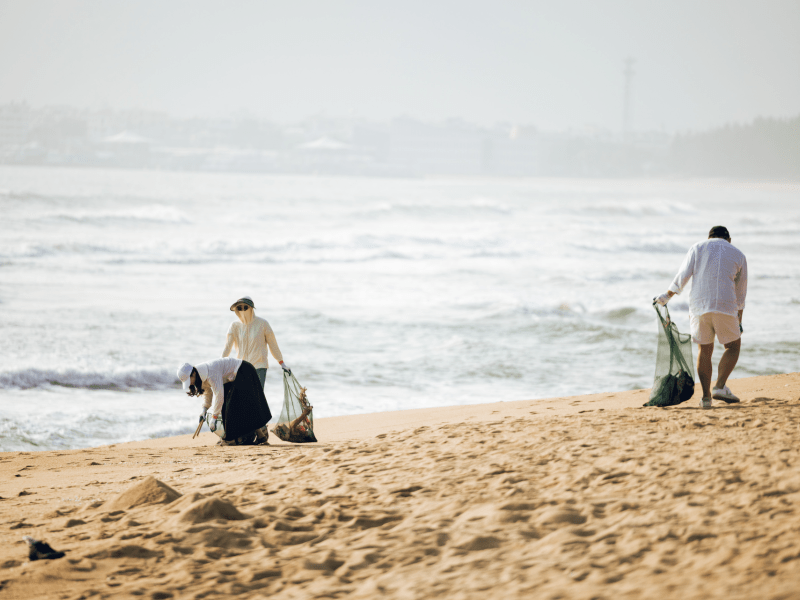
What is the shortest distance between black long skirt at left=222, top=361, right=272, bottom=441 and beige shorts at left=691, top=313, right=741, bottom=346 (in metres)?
3.23

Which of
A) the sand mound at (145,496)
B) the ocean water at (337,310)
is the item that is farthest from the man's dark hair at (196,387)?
the ocean water at (337,310)

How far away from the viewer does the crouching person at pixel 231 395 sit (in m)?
5.38

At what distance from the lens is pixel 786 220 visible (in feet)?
163

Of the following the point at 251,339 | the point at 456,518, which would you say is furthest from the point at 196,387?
the point at 456,518

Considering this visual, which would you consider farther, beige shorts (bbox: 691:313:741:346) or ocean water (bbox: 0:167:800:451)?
ocean water (bbox: 0:167:800:451)

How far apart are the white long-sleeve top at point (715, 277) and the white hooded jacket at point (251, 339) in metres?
3.10

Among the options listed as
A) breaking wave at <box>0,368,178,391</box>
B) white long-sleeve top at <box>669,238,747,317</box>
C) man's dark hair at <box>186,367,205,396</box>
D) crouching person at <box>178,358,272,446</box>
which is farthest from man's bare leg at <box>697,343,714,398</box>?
breaking wave at <box>0,368,178,391</box>

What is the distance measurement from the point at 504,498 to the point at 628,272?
21.2 meters

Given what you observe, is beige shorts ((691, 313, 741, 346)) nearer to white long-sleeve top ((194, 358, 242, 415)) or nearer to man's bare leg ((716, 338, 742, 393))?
man's bare leg ((716, 338, 742, 393))

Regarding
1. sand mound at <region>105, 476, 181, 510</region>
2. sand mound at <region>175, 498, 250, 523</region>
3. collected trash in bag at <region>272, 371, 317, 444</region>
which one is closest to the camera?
sand mound at <region>175, 498, 250, 523</region>

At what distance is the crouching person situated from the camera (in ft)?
17.6

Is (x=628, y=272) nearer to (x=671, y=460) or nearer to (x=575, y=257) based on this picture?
(x=575, y=257)

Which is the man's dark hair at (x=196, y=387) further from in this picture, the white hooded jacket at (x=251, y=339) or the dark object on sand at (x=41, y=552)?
the dark object on sand at (x=41, y=552)

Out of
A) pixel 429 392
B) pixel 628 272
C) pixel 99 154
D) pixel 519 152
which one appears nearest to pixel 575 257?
pixel 628 272
